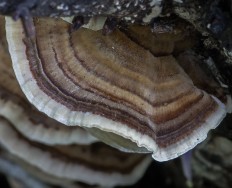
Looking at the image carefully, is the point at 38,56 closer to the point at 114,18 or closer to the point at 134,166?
the point at 114,18

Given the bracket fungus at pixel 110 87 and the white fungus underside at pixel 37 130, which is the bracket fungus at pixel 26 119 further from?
the bracket fungus at pixel 110 87

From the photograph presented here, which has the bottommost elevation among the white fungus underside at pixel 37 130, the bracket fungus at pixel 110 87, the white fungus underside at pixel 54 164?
the white fungus underside at pixel 54 164

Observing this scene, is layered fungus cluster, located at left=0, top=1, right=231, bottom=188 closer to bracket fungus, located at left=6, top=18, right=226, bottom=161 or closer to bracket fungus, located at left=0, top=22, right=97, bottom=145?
bracket fungus, located at left=6, top=18, right=226, bottom=161

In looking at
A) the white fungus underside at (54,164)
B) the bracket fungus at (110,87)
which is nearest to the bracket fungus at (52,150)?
the white fungus underside at (54,164)

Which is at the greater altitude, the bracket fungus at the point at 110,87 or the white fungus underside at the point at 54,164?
the bracket fungus at the point at 110,87

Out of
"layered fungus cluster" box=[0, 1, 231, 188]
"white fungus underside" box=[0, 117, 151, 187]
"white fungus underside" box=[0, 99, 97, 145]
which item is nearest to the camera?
"layered fungus cluster" box=[0, 1, 231, 188]

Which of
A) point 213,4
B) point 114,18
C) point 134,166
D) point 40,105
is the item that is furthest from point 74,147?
point 213,4

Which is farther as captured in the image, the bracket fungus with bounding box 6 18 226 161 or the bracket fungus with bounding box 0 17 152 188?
the bracket fungus with bounding box 0 17 152 188

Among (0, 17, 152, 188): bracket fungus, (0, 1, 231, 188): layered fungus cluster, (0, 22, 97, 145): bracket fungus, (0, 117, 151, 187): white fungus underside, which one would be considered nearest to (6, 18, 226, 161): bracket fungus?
(0, 1, 231, 188): layered fungus cluster
